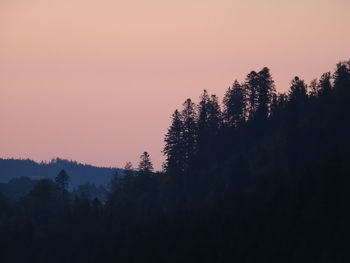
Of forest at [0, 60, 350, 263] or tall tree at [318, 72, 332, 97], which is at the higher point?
tall tree at [318, 72, 332, 97]

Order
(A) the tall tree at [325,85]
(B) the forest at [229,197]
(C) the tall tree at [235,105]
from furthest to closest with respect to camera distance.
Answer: (C) the tall tree at [235,105]
(A) the tall tree at [325,85]
(B) the forest at [229,197]

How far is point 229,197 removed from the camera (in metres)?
107

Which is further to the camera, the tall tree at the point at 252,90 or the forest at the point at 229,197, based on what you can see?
the tall tree at the point at 252,90

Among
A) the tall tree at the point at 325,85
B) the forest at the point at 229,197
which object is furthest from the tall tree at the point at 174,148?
the tall tree at the point at 325,85

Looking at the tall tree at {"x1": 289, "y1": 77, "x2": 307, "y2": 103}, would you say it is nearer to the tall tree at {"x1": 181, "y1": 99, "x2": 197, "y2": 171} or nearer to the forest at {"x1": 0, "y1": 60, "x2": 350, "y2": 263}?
the forest at {"x1": 0, "y1": 60, "x2": 350, "y2": 263}

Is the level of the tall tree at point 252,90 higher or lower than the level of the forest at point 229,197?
higher

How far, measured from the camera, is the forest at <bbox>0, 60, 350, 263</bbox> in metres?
85.2

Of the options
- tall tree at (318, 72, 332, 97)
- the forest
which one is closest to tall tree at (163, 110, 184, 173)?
the forest

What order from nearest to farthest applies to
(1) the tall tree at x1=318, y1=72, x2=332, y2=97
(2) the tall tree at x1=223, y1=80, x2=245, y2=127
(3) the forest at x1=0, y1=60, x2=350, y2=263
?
(3) the forest at x1=0, y1=60, x2=350, y2=263, (1) the tall tree at x1=318, y1=72, x2=332, y2=97, (2) the tall tree at x1=223, y1=80, x2=245, y2=127

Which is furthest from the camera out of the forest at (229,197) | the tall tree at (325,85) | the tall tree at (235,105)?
the tall tree at (235,105)

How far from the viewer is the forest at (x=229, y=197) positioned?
280ft

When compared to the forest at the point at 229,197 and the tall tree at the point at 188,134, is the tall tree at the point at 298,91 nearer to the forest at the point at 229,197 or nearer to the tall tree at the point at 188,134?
the forest at the point at 229,197

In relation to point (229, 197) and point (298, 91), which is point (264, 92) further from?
point (229, 197)

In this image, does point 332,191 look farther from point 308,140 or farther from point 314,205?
point 308,140
